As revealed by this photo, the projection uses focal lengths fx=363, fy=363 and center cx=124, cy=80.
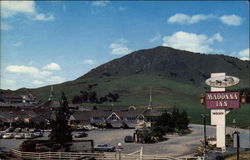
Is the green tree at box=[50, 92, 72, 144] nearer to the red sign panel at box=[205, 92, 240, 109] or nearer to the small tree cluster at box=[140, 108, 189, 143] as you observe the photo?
the red sign panel at box=[205, 92, 240, 109]

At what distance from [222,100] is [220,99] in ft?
1.00

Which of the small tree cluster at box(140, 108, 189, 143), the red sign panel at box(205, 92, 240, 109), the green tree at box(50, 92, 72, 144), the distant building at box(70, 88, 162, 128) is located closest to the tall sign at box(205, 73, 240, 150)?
the red sign panel at box(205, 92, 240, 109)

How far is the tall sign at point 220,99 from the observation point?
162 ft

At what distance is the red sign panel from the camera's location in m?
48.9

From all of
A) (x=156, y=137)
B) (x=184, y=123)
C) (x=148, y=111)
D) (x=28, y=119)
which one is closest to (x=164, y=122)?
(x=184, y=123)

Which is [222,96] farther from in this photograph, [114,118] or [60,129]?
[114,118]

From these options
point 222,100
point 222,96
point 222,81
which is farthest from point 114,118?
point 222,81

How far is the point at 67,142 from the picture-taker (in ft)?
179

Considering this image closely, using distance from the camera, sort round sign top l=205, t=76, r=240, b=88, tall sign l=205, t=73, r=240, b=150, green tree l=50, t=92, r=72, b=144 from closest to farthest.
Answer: tall sign l=205, t=73, r=240, b=150, round sign top l=205, t=76, r=240, b=88, green tree l=50, t=92, r=72, b=144

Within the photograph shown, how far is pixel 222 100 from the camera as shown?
50312 mm

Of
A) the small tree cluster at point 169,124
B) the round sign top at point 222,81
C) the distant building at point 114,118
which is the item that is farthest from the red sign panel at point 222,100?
the distant building at point 114,118

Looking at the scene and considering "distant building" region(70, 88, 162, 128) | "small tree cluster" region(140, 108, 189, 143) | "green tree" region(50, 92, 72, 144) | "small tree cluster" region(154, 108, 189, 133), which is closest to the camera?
"green tree" region(50, 92, 72, 144)

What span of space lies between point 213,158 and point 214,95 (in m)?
8.96

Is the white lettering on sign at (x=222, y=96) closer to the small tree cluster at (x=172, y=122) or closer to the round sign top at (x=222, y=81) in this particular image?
the round sign top at (x=222, y=81)
